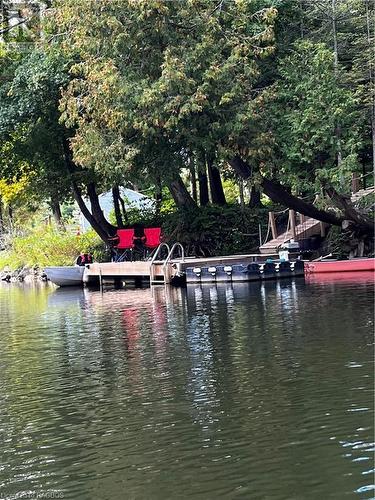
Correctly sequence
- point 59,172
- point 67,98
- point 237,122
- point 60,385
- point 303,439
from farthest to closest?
point 59,172 < point 67,98 < point 237,122 < point 60,385 < point 303,439

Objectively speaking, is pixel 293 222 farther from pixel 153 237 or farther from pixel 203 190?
pixel 203 190

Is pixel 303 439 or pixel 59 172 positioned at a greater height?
pixel 59 172

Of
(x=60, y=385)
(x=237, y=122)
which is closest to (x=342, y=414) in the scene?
(x=60, y=385)

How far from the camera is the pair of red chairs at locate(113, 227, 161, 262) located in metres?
33.6

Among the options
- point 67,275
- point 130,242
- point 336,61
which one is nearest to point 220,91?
point 336,61

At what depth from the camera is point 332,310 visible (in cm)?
1845

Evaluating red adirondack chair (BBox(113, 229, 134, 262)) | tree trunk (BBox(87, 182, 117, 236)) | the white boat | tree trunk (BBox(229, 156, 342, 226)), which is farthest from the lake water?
tree trunk (BBox(87, 182, 117, 236))

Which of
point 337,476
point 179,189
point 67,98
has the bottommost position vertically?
point 337,476

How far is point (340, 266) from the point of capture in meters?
28.3

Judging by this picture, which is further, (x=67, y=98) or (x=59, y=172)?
(x=59, y=172)

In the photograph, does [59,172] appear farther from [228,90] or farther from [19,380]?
[19,380]

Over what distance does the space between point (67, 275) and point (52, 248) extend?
671cm

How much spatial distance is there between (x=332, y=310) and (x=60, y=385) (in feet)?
25.8

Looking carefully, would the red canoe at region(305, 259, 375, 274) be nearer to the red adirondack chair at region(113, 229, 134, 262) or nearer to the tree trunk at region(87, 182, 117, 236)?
the red adirondack chair at region(113, 229, 134, 262)
